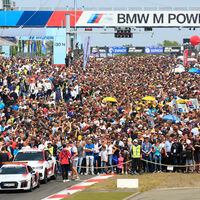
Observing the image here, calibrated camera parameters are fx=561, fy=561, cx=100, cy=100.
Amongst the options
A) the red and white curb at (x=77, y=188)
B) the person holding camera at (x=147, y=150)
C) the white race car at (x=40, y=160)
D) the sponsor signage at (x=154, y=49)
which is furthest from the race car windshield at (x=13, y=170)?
the sponsor signage at (x=154, y=49)

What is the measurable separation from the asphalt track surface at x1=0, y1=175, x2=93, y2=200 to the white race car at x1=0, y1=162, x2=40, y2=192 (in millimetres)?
222

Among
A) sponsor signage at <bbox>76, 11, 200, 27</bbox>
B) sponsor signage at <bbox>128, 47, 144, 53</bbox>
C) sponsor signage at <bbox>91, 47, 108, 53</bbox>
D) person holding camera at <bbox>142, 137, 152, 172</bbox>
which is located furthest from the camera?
sponsor signage at <bbox>128, 47, 144, 53</bbox>

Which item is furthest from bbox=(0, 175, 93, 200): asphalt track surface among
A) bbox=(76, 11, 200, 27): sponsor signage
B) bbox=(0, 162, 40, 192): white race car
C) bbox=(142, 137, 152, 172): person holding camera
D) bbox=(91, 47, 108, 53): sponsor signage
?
bbox=(91, 47, 108, 53): sponsor signage

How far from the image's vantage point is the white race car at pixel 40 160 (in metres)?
19.4

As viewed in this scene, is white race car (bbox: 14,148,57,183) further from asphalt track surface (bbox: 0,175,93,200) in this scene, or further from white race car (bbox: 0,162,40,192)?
white race car (bbox: 0,162,40,192)

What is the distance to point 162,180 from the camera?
19531mm

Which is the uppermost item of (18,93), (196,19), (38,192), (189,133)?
(196,19)

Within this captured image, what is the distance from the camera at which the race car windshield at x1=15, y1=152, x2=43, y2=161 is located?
20.0m

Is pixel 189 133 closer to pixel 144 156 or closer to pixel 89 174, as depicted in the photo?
pixel 144 156

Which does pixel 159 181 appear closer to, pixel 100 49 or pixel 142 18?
pixel 142 18

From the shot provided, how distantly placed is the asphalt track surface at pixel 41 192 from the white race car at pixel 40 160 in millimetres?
384

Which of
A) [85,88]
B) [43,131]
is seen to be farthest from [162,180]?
[85,88]

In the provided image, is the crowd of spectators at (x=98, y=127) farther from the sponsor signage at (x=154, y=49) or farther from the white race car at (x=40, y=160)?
the sponsor signage at (x=154, y=49)

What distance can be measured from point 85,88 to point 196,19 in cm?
4639
